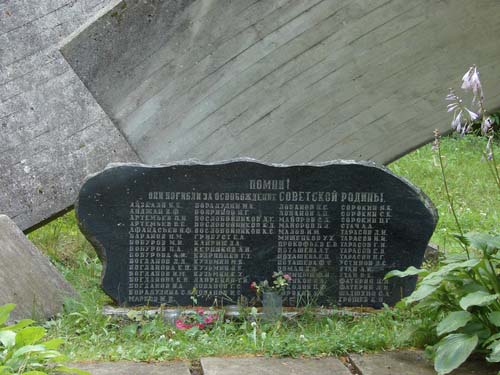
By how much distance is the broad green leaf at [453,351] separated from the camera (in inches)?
140

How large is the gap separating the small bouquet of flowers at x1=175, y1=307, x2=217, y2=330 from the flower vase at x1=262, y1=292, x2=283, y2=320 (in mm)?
262

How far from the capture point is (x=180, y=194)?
473 centimetres

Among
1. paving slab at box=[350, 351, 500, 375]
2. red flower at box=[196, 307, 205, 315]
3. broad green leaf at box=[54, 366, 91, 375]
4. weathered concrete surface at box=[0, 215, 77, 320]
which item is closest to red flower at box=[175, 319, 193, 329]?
red flower at box=[196, 307, 205, 315]

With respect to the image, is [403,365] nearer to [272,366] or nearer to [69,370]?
[272,366]

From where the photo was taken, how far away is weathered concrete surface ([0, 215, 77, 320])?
441cm

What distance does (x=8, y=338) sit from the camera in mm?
3350

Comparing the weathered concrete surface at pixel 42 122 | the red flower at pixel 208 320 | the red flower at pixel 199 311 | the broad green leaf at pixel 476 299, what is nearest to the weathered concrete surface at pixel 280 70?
the weathered concrete surface at pixel 42 122

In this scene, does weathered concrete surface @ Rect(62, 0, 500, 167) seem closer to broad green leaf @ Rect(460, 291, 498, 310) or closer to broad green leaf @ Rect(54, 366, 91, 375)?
broad green leaf @ Rect(460, 291, 498, 310)

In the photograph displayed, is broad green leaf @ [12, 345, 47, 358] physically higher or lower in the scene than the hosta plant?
lower

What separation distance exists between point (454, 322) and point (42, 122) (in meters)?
3.02

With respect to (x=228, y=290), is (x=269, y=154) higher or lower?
higher

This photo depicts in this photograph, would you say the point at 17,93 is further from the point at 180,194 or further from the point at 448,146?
the point at 448,146

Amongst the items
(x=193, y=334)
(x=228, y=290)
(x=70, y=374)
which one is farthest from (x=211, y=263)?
(x=70, y=374)

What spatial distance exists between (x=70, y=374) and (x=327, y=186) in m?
1.85
